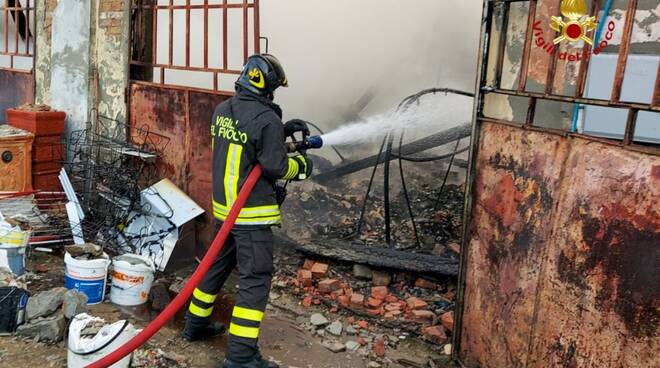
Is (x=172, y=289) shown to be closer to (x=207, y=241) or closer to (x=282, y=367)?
(x=207, y=241)

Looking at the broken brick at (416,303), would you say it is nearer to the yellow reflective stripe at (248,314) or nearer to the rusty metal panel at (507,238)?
the rusty metal panel at (507,238)

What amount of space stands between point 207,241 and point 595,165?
13.0 feet

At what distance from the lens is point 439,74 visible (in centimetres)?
784

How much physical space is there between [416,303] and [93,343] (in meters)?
2.56

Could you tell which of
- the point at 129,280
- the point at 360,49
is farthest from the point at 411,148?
the point at 129,280

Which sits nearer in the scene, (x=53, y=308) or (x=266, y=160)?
(x=266, y=160)

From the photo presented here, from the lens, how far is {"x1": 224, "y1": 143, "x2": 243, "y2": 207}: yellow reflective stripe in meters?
3.79

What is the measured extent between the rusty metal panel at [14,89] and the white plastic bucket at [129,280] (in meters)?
4.25

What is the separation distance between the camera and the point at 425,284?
5164 millimetres

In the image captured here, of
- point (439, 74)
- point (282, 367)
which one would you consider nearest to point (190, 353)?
point (282, 367)

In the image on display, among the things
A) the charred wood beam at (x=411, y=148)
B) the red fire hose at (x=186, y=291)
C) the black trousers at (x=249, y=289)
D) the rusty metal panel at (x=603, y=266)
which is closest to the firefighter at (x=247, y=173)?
the black trousers at (x=249, y=289)

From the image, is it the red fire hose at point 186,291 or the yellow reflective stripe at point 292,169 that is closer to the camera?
the red fire hose at point 186,291

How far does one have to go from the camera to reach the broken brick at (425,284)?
5.14 metres

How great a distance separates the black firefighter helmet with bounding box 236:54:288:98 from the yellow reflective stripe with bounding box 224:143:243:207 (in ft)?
1.36
